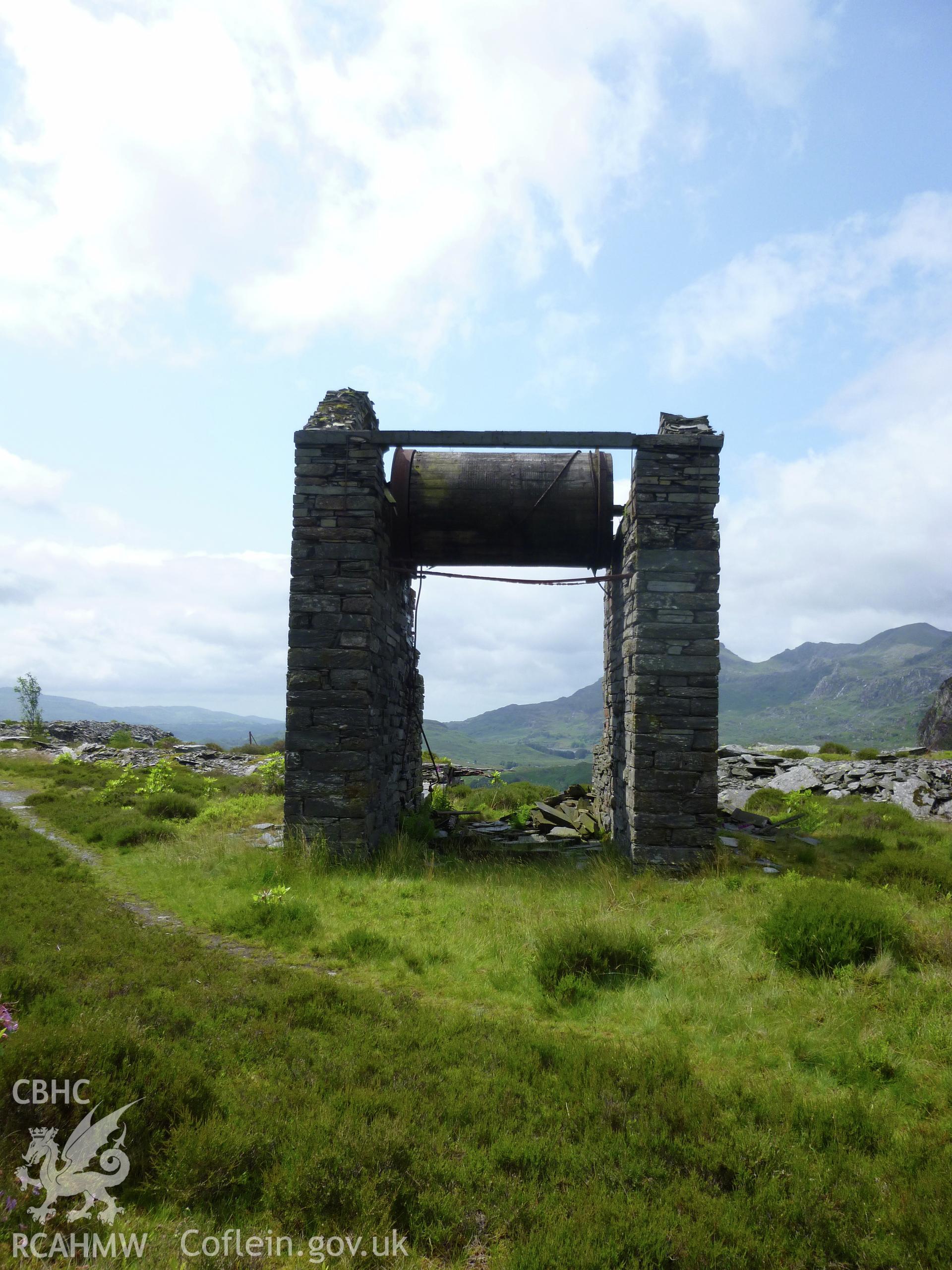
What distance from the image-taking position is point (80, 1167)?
3039 mm

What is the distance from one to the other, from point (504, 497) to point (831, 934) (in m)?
7.29

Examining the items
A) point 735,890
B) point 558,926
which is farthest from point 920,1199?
point 735,890

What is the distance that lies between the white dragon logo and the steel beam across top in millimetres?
8457

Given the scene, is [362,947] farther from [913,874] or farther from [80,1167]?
[913,874]

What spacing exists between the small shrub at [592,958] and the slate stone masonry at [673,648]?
10.6 ft

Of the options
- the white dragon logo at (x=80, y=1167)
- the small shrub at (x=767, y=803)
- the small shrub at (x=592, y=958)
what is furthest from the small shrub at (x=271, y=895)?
the small shrub at (x=767, y=803)

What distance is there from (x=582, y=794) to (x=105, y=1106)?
12.4m

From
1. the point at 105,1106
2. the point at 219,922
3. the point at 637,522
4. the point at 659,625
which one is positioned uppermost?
the point at 637,522

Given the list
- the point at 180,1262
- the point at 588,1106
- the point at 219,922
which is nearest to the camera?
the point at 180,1262

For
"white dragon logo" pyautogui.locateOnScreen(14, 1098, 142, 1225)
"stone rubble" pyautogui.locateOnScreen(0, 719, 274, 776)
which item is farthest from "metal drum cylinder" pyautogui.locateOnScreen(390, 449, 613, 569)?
"stone rubble" pyautogui.locateOnScreen(0, 719, 274, 776)

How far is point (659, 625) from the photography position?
9516mm

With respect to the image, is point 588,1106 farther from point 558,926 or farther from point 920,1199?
point 558,926

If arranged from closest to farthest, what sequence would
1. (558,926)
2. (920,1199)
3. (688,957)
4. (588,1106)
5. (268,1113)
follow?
1. (920,1199)
2. (268,1113)
3. (588,1106)
4. (688,957)
5. (558,926)

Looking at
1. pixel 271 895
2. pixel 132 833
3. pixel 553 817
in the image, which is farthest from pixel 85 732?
pixel 271 895
